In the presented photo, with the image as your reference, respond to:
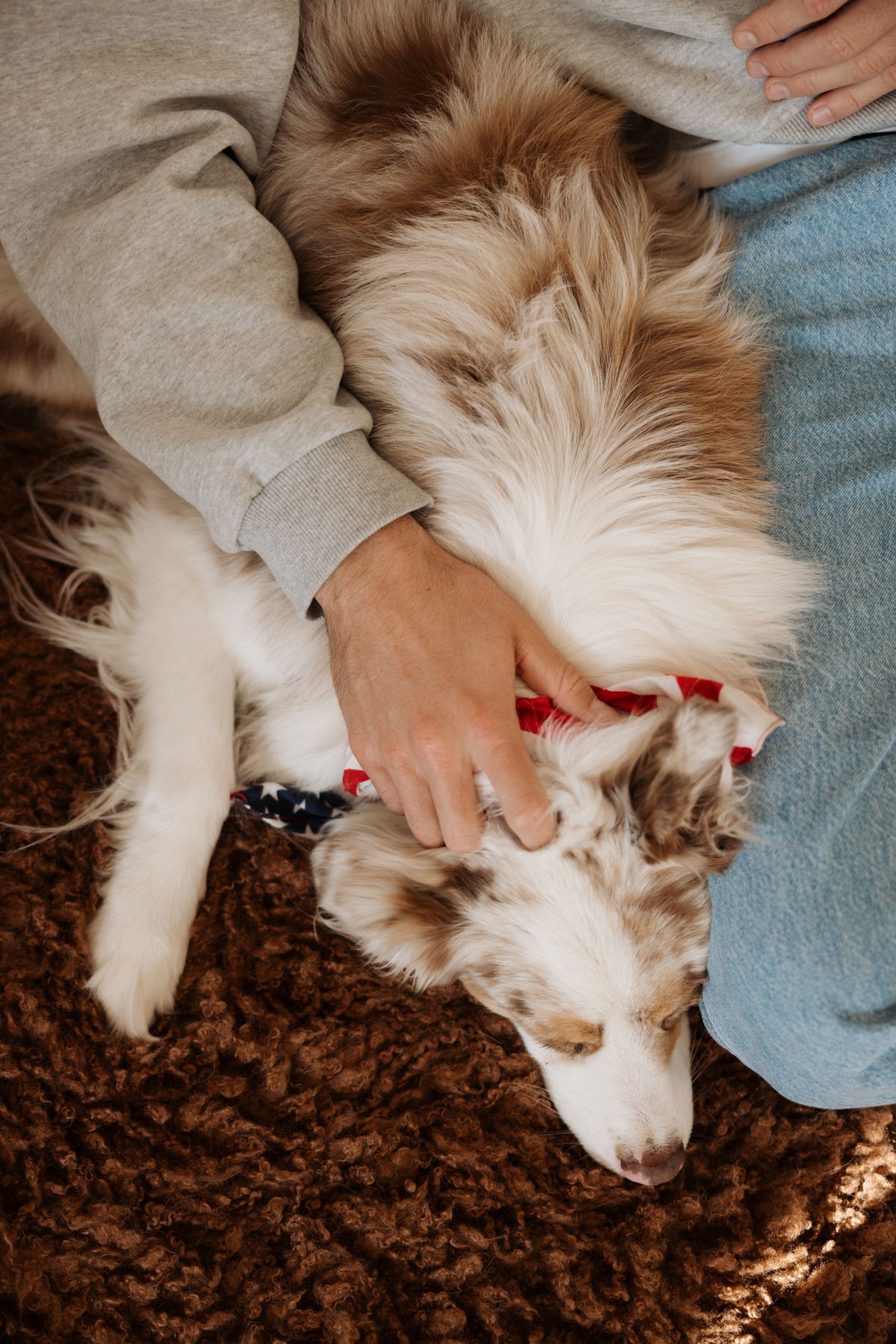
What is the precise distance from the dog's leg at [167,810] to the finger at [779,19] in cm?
124

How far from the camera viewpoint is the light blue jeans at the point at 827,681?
4.71 ft

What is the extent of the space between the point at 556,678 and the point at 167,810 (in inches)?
30.2

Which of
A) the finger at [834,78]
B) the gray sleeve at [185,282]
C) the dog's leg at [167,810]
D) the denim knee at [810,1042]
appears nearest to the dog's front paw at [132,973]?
the dog's leg at [167,810]

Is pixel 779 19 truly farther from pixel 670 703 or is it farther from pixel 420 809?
pixel 420 809

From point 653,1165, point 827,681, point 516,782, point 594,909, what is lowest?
point 653,1165

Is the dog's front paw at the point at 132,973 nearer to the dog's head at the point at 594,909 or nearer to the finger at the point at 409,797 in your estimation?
the dog's head at the point at 594,909

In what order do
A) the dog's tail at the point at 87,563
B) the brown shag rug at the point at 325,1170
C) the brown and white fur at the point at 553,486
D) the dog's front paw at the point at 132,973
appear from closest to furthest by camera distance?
1. the brown and white fur at the point at 553,486
2. the brown shag rug at the point at 325,1170
3. the dog's front paw at the point at 132,973
4. the dog's tail at the point at 87,563

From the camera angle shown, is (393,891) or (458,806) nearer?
(458,806)

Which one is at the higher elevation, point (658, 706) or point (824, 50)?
point (824, 50)

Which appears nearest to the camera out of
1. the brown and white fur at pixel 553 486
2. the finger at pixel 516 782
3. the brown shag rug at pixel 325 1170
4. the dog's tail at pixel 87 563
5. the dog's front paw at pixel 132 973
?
the finger at pixel 516 782

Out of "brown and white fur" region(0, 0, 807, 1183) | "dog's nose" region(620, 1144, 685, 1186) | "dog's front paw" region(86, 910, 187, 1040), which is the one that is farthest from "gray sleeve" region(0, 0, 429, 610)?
"dog's nose" region(620, 1144, 685, 1186)

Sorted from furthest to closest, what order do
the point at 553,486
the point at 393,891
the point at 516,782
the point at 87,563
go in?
the point at 87,563 → the point at 393,891 → the point at 553,486 → the point at 516,782

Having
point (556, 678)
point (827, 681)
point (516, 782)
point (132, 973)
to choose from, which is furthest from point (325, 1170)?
point (827, 681)

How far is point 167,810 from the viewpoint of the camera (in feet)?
5.68
